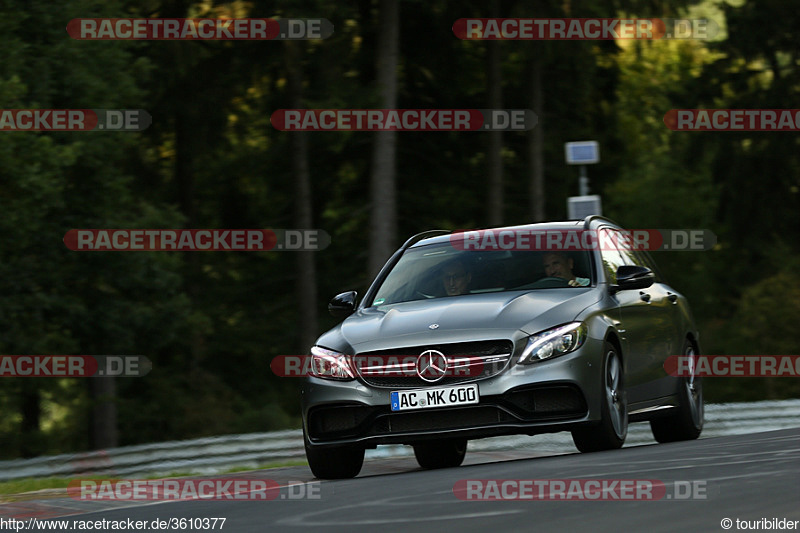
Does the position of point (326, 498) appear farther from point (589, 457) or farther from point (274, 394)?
point (274, 394)

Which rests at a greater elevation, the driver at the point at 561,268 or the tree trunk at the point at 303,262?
the tree trunk at the point at 303,262

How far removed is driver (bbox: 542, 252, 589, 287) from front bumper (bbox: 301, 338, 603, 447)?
91cm

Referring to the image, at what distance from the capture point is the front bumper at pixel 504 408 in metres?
9.46

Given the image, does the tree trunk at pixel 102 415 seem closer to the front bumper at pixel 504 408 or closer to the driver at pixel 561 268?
the driver at pixel 561 268

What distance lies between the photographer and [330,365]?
9945 millimetres

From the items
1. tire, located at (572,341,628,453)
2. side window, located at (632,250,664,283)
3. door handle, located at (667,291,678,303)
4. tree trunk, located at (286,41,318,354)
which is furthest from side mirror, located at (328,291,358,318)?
tree trunk, located at (286,41,318,354)

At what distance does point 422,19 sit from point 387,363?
27150mm

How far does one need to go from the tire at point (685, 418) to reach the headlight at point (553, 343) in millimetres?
2689

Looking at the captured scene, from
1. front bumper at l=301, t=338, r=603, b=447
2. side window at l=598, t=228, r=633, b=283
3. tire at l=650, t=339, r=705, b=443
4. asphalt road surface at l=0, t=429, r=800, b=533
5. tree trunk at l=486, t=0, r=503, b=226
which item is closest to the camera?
asphalt road surface at l=0, t=429, r=800, b=533

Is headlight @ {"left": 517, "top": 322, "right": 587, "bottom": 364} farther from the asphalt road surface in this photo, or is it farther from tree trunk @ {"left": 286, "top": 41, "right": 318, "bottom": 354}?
tree trunk @ {"left": 286, "top": 41, "right": 318, "bottom": 354}

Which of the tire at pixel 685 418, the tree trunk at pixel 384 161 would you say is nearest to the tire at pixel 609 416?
the tire at pixel 685 418

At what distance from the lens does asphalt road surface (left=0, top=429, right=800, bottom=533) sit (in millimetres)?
6105

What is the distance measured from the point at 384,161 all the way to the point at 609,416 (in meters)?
17.8

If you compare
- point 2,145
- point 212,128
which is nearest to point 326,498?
point 2,145
